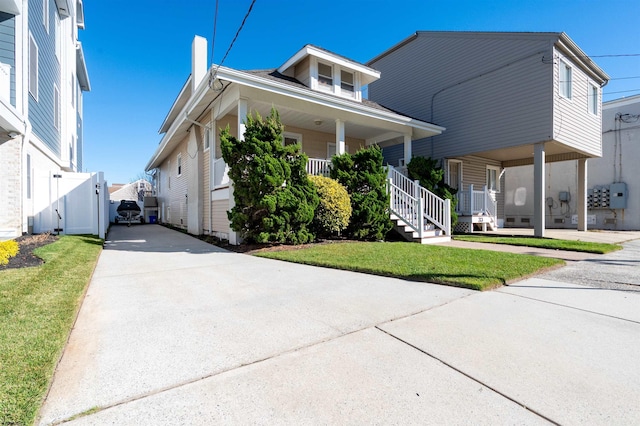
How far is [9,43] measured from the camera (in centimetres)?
720

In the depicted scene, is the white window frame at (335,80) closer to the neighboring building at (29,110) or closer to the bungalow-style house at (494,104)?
the bungalow-style house at (494,104)

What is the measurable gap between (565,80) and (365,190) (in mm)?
8230

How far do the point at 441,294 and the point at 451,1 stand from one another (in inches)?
396

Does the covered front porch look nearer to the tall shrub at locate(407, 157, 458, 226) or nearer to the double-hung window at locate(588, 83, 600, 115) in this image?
the tall shrub at locate(407, 157, 458, 226)

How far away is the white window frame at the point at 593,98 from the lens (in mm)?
11898

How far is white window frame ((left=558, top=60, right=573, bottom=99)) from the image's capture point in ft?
33.6

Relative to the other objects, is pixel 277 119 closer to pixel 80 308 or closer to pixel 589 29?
pixel 80 308

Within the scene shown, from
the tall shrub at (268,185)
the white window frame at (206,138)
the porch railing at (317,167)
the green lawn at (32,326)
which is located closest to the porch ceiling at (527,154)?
the porch railing at (317,167)

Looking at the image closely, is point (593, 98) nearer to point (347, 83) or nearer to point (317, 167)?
point (347, 83)

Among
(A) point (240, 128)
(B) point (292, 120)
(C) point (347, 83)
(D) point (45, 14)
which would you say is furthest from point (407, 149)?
(D) point (45, 14)

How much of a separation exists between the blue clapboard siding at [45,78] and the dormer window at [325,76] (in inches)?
311

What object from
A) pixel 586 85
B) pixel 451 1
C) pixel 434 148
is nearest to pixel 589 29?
pixel 586 85

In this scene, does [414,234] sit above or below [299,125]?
below

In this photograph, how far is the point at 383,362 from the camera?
6.84 feet
